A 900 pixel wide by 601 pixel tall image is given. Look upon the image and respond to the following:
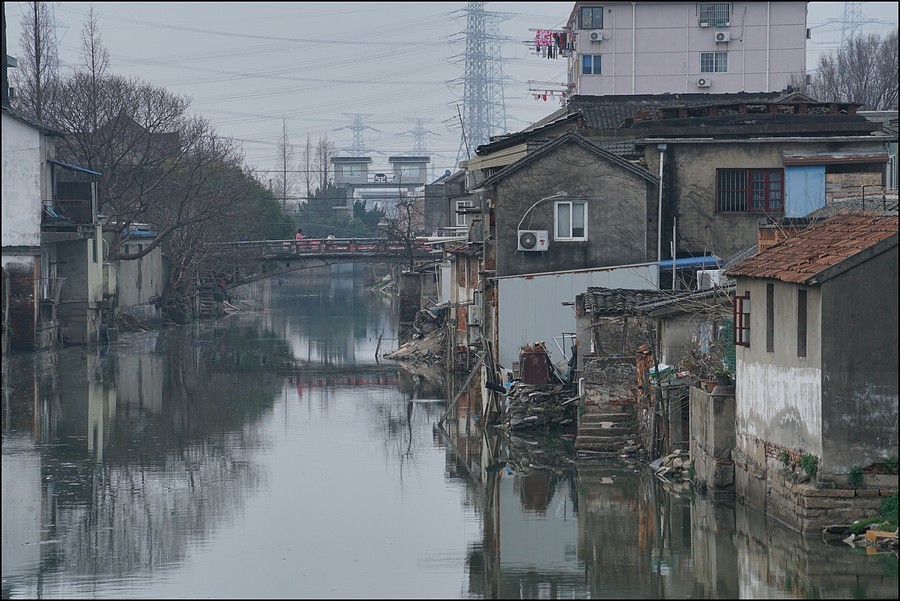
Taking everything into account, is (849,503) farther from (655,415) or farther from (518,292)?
(518,292)

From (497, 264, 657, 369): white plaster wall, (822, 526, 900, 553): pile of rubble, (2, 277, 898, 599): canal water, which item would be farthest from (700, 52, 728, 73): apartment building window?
(822, 526, 900, 553): pile of rubble

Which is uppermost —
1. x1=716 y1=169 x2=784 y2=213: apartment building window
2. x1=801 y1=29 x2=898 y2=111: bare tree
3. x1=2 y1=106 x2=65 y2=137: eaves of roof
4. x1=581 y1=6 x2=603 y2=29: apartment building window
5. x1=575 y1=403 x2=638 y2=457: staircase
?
x1=581 y1=6 x2=603 y2=29: apartment building window

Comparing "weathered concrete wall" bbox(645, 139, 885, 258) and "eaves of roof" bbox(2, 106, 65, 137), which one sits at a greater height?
"eaves of roof" bbox(2, 106, 65, 137)

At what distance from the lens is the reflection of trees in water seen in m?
18.1

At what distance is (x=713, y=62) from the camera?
233 feet

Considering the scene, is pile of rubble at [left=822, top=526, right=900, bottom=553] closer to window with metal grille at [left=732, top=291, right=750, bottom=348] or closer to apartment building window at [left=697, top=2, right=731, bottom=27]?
window with metal grille at [left=732, top=291, right=750, bottom=348]

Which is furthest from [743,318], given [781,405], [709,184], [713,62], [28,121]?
[713,62]

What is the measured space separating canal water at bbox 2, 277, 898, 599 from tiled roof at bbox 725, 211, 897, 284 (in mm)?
3401

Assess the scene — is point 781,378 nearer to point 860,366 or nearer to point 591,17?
point 860,366

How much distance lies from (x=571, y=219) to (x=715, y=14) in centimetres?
4408

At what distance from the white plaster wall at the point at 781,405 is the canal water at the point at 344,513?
1216 millimetres

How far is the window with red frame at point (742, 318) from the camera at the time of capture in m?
19.4

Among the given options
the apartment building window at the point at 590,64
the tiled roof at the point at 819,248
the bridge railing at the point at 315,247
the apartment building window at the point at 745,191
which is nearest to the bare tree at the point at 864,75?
the apartment building window at the point at 590,64

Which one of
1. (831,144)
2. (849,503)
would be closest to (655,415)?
(849,503)
